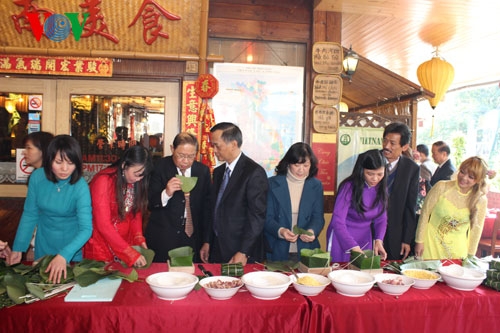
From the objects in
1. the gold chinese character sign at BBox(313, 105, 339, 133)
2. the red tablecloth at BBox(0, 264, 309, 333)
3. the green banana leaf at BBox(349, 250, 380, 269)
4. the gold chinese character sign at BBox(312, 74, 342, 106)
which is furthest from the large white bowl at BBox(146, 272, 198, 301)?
the gold chinese character sign at BBox(312, 74, 342, 106)

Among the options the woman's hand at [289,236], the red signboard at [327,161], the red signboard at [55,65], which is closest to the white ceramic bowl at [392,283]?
the woman's hand at [289,236]

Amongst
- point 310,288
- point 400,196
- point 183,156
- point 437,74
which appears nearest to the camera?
point 310,288

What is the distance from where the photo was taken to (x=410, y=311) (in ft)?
5.89

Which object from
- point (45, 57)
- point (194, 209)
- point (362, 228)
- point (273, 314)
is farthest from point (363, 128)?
point (45, 57)

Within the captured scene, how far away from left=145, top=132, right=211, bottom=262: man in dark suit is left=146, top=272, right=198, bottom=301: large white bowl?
0.75 m

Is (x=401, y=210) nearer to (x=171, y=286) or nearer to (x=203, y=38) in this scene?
(x=171, y=286)

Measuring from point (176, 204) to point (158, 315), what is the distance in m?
1.09

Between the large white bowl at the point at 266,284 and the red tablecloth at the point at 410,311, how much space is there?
0.15 m

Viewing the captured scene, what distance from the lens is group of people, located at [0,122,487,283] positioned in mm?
2176

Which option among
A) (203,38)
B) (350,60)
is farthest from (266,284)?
(350,60)

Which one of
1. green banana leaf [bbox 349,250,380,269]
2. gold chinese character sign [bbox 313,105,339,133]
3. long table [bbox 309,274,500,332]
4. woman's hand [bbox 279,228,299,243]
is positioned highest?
gold chinese character sign [bbox 313,105,339,133]

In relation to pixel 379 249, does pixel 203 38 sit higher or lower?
higher

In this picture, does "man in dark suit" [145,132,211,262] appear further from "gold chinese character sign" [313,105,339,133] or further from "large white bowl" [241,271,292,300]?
"gold chinese character sign" [313,105,339,133]

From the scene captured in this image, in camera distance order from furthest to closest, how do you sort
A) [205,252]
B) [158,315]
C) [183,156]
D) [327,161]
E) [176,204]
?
[327,161]
[205,252]
[176,204]
[183,156]
[158,315]
